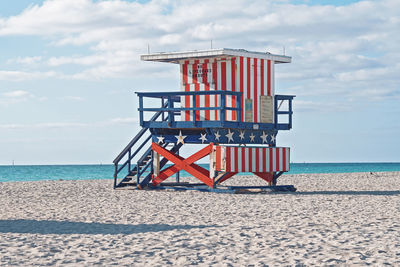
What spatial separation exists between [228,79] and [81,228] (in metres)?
8.82

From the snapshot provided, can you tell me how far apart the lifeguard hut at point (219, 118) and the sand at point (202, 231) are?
2066 millimetres

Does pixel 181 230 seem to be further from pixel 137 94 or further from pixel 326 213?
pixel 137 94

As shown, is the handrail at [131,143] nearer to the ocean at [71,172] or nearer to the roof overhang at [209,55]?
the roof overhang at [209,55]

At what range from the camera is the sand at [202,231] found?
8.14 m

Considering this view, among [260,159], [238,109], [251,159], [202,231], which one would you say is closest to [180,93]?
[238,109]

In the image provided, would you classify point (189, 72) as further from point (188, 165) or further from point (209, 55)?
point (188, 165)

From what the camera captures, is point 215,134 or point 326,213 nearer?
point 326,213

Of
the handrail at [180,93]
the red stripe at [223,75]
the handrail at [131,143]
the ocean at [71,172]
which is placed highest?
the red stripe at [223,75]

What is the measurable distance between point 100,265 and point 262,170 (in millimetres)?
11420

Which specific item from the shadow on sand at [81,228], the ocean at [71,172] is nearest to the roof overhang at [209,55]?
the shadow on sand at [81,228]

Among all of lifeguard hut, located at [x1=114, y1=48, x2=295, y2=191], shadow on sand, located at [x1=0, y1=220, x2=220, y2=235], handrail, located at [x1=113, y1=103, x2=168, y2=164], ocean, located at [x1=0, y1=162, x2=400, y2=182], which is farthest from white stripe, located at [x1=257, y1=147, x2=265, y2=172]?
ocean, located at [x1=0, y1=162, x2=400, y2=182]

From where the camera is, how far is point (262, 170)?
735 inches

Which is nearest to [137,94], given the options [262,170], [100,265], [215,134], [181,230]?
[215,134]

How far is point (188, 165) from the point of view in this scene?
19016 mm
